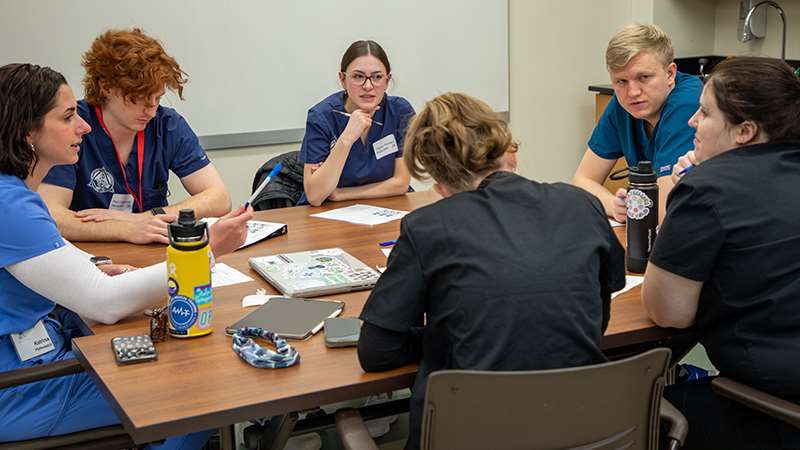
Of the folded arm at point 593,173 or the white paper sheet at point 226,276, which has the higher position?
the folded arm at point 593,173

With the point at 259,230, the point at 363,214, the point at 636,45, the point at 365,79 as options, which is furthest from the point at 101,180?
the point at 636,45

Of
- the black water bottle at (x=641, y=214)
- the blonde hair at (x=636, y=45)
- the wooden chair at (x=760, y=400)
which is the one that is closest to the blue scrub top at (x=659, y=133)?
the blonde hair at (x=636, y=45)

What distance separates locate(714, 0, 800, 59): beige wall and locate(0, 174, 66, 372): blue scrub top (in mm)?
4011

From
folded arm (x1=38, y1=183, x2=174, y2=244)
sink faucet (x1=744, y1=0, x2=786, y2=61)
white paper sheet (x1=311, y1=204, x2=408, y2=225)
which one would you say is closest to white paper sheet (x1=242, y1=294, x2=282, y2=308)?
folded arm (x1=38, y1=183, x2=174, y2=244)

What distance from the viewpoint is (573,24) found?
5.11 meters

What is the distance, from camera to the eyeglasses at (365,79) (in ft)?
10.8

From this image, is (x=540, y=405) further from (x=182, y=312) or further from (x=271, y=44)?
(x=271, y=44)

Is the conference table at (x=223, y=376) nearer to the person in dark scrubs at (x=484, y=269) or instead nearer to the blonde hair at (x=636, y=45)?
the person in dark scrubs at (x=484, y=269)

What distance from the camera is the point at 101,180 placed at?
2912 mm

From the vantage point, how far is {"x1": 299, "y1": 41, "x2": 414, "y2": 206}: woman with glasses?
324cm

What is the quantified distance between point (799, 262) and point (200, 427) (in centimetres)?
118

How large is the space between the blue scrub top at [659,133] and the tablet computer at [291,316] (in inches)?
50.4

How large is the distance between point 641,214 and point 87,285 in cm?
128

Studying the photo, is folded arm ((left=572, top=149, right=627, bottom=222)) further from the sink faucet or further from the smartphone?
the sink faucet
